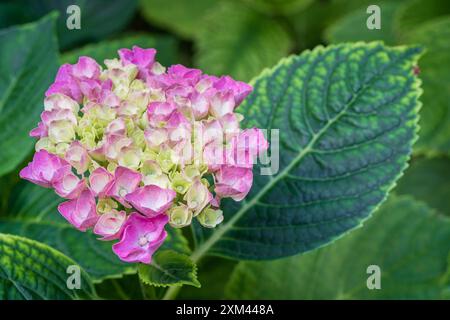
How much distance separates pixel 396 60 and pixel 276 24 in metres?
0.81

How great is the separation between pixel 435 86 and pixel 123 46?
1.98 ft

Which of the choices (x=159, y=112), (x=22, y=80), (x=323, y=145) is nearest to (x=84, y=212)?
(x=159, y=112)

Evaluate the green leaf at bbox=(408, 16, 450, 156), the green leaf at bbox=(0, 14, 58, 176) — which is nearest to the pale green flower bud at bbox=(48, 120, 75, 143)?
the green leaf at bbox=(0, 14, 58, 176)

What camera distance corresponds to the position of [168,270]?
0.75 meters

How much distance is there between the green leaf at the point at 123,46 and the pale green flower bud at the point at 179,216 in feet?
2.02

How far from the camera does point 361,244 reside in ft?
3.55

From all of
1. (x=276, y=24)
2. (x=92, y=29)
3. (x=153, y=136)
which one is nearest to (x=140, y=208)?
(x=153, y=136)

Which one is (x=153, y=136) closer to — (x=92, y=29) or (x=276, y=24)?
(x=92, y=29)

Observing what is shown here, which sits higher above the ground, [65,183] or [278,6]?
[278,6]

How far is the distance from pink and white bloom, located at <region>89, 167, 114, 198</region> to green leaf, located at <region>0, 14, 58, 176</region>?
428 mm

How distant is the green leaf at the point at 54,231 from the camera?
0.93 m

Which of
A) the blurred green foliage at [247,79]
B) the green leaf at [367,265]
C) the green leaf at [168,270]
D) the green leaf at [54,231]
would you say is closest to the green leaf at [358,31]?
the blurred green foliage at [247,79]

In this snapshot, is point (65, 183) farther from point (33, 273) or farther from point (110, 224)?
point (33, 273)

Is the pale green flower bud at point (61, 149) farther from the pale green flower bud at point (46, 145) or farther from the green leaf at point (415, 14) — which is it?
the green leaf at point (415, 14)
